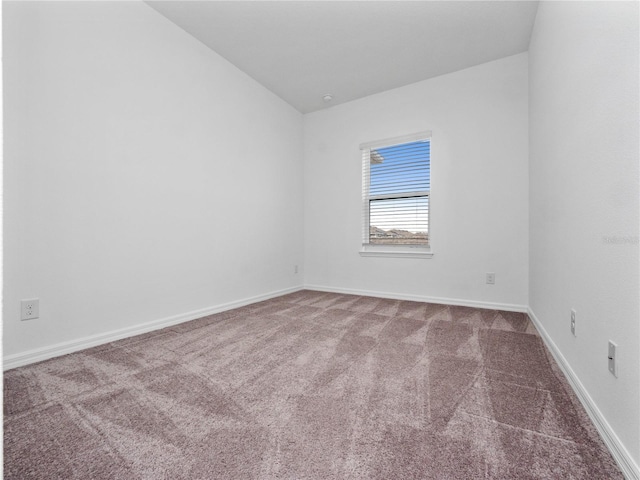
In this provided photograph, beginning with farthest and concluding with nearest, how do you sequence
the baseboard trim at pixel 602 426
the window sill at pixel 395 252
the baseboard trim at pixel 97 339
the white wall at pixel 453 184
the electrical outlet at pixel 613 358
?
the window sill at pixel 395 252 < the white wall at pixel 453 184 < the baseboard trim at pixel 97 339 < the electrical outlet at pixel 613 358 < the baseboard trim at pixel 602 426

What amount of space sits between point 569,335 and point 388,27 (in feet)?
8.82

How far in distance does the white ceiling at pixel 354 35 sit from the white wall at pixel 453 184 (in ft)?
0.91

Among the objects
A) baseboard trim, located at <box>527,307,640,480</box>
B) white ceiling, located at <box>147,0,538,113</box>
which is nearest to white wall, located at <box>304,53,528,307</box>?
white ceiling, located at <box>147,0,538,113</box>

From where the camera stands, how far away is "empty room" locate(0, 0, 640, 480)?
48.2 inches

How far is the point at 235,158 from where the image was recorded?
135 inches

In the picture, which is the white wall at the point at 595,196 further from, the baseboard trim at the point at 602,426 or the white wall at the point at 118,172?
the white wall at the point at 118,172

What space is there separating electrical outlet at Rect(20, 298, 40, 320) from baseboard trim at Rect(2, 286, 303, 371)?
0.69ft

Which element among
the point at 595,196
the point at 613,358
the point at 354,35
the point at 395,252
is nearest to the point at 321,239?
the point at 395,252

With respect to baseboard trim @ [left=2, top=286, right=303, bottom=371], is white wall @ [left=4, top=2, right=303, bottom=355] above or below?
above

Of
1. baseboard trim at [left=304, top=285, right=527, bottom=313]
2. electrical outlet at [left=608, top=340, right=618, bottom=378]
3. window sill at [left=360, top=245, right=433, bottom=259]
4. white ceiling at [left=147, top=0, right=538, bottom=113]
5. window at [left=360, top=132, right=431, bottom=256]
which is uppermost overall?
white ceiling at [left=147, top=0, right=538, bottom=113]

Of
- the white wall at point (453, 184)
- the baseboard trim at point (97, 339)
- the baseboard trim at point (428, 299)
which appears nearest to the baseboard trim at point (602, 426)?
the baseboard trim at point (428, 299)

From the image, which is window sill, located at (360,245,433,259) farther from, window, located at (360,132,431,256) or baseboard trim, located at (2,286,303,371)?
baseboard trim, located at (2,286,303,371)

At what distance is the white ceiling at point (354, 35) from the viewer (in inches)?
102

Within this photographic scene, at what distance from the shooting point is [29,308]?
196 cm
